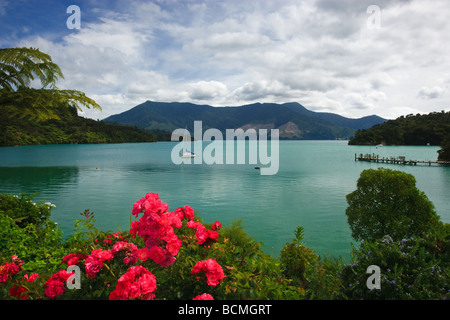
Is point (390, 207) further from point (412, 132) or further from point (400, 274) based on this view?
point (412, 132)

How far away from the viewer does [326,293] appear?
4609 millimetres

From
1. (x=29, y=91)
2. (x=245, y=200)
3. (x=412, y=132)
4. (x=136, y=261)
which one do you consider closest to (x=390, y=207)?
(x=136, y=261)

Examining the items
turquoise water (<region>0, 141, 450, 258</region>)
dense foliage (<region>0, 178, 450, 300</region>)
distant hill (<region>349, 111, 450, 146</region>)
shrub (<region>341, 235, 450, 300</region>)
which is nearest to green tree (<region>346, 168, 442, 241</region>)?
turquoise water (<region>0, 141, 450, 258</region>)

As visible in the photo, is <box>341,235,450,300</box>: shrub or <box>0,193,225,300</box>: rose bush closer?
<box>0,193,225,300</box>: rose bush

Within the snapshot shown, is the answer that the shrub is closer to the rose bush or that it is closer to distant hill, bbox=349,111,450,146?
the rose bush

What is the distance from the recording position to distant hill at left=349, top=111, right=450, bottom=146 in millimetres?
136000

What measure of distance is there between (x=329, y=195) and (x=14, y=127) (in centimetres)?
18168

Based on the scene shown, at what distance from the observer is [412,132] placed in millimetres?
144250

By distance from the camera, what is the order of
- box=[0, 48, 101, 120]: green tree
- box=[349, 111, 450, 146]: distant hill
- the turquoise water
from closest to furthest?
box=[0, 48, 101, 120]: green tree, the turquoise water, box=[349, 111, 450, 146]: distant hill

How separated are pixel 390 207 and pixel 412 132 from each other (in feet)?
541

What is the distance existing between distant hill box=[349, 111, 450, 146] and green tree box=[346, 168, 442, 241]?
152 meters

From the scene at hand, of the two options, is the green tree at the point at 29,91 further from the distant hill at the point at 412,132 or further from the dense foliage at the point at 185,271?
the distant hill at the point at 412,132

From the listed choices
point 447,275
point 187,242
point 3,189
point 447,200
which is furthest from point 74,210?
point 447,200
